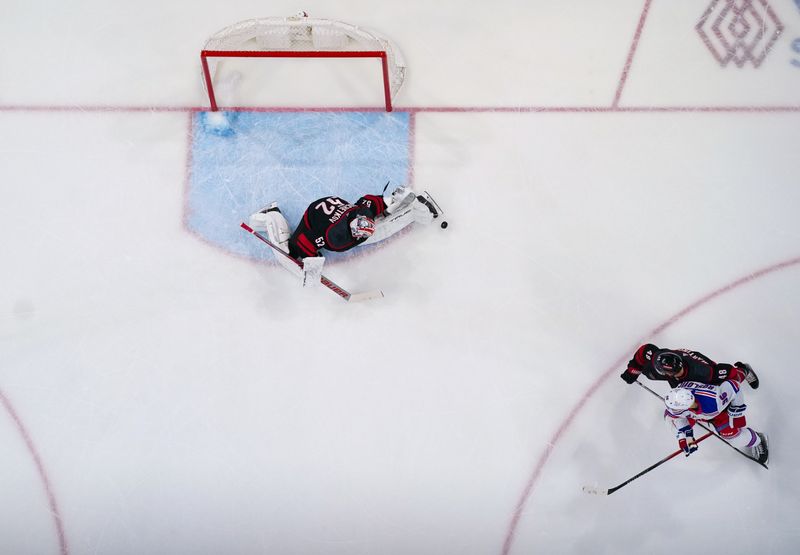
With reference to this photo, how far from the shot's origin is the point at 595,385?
5434 millimetres

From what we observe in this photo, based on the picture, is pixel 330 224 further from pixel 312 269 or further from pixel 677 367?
pixel 677 367

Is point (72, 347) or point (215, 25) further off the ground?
point (215, 25)

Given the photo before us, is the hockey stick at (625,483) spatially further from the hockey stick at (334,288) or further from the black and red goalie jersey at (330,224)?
the black and red goalie jersey at (330,224)

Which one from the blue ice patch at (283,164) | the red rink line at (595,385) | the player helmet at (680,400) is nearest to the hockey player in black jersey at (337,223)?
the blue ice patch at (283,164)

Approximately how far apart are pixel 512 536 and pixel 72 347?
3018mm

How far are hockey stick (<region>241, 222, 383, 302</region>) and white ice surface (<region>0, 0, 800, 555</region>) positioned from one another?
10 cm

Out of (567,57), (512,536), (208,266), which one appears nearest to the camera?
(512,536)

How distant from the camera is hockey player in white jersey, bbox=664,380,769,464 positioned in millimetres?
4832

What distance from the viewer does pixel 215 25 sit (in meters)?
6.12

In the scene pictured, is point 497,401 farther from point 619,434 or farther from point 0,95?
point 0,95

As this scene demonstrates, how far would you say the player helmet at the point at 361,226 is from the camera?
16.7ft

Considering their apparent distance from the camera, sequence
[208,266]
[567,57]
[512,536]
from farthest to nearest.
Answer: [567,57] → [208,266] → [512,536]

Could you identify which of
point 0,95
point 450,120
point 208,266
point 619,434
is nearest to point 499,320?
point 619,434

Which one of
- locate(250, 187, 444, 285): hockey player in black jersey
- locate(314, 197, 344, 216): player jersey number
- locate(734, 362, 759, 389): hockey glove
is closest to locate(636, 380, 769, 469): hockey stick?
locate(734, 362, 759, 389): hockey glove
